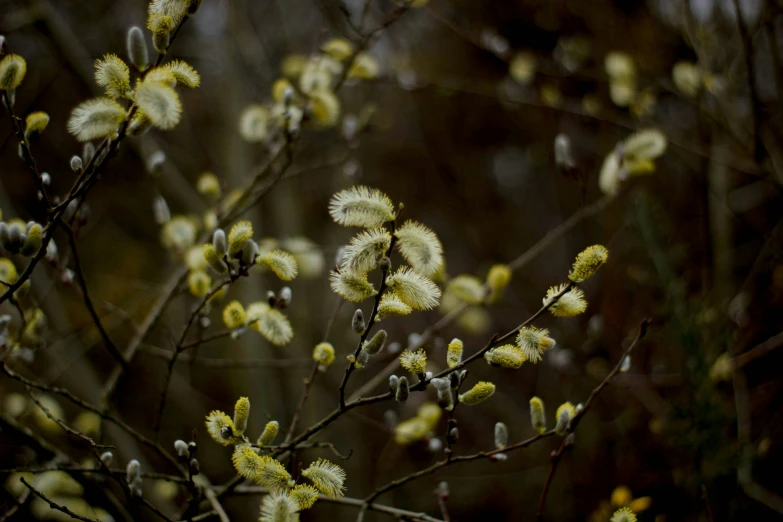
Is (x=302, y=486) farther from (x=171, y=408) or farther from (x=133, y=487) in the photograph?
(x=171, y=408)

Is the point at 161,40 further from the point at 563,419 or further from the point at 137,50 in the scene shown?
the point at 563,419

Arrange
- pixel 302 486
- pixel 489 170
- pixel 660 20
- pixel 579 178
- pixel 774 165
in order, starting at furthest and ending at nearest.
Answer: pixel 489 170 < pixel 660 20 < pixel 774 165 < pixel 579 178 < pixel 302 486

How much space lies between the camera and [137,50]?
40.0 inches

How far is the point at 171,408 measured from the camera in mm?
4891

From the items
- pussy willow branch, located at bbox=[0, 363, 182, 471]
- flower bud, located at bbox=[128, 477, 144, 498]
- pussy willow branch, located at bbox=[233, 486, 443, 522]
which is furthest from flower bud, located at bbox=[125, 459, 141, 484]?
pussy willow branch, located at bbox=[233, 486, 443, 522]

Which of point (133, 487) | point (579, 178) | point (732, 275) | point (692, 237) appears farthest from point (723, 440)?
point (692, 237)

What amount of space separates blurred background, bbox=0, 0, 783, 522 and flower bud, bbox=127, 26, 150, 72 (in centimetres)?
80

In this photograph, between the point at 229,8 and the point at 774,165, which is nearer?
the point at 774,165

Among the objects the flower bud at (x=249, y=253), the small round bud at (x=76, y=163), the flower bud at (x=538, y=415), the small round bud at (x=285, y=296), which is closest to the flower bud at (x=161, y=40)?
the small round bud at (x=76, y=163)

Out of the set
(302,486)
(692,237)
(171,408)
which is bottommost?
(302,486)

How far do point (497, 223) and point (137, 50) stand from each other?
Answer: 4030mm

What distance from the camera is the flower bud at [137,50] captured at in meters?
1.01

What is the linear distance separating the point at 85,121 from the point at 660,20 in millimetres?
3840

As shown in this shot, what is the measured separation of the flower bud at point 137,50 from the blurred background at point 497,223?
31.5 inches
